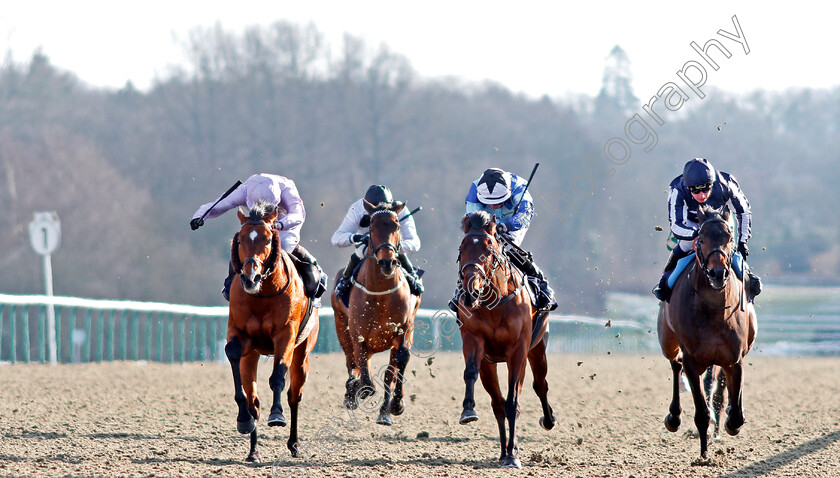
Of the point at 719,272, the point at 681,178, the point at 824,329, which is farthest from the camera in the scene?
the point at 824,329

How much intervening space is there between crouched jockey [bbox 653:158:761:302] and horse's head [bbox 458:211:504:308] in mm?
1339

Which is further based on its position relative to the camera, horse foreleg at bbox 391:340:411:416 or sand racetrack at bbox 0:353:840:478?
horse foreleg at bbox 391:340:411:416

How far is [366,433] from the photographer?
8.77 meters

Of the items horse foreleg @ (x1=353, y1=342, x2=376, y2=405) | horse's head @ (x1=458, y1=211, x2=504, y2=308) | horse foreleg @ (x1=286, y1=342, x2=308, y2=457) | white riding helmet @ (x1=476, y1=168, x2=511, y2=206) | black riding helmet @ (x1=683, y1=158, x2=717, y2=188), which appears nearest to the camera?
horse's head @ (x1=458, y1=211, x2=504, y2=308)

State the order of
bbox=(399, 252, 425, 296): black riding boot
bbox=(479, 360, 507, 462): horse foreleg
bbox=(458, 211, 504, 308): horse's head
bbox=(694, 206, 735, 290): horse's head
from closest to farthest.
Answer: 1. bbox=(694, 206, 735, 290): horse's head
2. bbox=(458, 211, 504, 308): horse's head
3. bbox=(479, 360, 507, 462): horse foreleg
4. bbox=(399, 252, 425, 296): black riding boot

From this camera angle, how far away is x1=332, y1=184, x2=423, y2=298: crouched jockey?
905 cm

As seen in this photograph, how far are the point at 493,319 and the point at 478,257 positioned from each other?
521 millimetres

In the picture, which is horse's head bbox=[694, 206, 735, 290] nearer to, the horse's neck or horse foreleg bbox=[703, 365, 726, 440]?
horse foreleg bbox=[703, 365, 726, 440]

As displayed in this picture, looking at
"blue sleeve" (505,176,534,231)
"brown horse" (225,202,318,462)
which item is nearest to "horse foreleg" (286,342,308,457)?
"brown horse" (225,202,318,462)

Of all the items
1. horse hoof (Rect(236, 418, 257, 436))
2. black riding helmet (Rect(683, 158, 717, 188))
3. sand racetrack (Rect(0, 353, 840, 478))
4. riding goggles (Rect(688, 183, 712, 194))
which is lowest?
sand racetrack (Rect(0, 353, 840, 478))

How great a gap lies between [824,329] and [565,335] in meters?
7.71

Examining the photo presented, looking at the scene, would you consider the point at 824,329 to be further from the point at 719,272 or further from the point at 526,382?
the point at 719,272

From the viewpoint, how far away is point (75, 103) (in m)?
37.7

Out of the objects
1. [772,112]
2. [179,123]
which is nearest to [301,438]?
[179,123]
